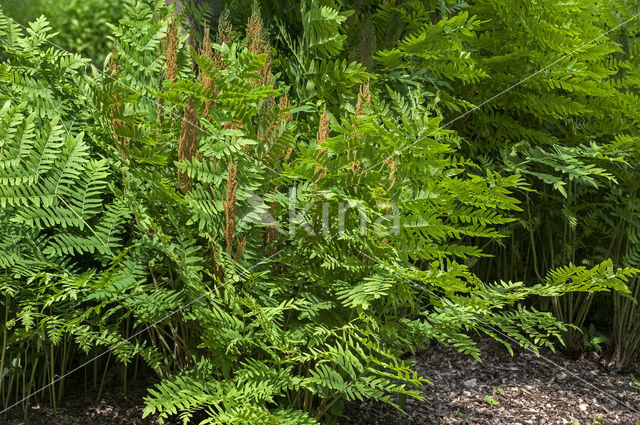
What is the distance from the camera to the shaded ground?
232 cm

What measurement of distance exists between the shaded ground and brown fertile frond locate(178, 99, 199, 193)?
2.77 ft

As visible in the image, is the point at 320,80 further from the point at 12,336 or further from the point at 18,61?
the point at 12,336

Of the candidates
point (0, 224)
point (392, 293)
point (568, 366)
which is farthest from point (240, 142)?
point (568, 366)

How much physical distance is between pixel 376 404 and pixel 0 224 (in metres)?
1.49

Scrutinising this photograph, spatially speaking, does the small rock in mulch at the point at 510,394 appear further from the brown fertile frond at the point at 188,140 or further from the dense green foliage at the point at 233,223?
the brown fertile frond at the point at 188,140

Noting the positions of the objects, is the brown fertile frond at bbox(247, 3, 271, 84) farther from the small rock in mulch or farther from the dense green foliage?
the small rock in mulch

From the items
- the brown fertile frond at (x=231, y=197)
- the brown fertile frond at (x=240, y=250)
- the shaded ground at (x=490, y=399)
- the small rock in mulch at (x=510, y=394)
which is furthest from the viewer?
the small rock in mulch at (x=510, y=394)

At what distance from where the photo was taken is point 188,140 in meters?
1.95

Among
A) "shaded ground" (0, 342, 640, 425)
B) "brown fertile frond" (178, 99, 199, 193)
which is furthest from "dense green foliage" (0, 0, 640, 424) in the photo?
"shaded ground" (0, 342, 640, 425)

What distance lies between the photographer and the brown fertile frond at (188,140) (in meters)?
1.91

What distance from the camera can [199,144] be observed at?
79.3 inches

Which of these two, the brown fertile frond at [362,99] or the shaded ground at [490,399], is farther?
the shaded ground at [490,399]

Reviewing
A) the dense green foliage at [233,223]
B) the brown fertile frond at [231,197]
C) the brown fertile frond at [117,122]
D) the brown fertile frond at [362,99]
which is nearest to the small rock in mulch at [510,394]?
the dense green foliage at [233,223]

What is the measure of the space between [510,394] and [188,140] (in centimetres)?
182
